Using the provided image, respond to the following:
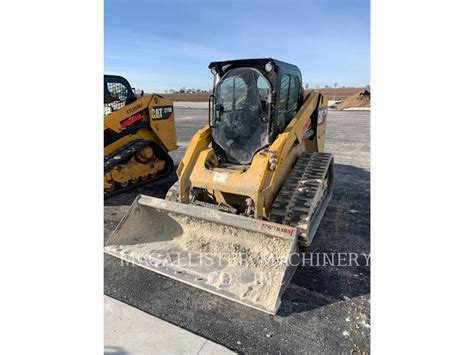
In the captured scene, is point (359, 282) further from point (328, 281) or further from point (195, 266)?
point (195, 266)

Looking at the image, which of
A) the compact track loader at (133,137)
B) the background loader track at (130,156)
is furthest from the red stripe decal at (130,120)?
the background loader track at (130,156)

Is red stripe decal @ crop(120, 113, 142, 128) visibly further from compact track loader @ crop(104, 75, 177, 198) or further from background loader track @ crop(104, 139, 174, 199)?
background loader track @ crop(104, 139, 174, 199)

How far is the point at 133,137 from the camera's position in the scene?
6492 mm

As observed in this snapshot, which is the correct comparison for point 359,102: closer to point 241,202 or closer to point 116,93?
point 116,93

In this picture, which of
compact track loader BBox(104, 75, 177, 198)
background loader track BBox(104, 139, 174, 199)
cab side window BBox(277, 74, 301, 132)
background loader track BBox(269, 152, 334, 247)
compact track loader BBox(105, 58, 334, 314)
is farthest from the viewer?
compact track loader BBox(104, 75, 177, 198)

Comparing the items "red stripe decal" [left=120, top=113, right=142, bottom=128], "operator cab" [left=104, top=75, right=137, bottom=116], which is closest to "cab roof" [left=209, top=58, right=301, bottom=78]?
"red stripe decal" [left=120, top=113, right=142, bottom=128]

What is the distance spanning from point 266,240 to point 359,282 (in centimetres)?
103

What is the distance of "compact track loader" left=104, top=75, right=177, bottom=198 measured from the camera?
5.92m

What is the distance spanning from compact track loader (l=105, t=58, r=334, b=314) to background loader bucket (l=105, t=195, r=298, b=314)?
0.01m

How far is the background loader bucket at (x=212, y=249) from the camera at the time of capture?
2.96m

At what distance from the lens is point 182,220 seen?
12.6 feet

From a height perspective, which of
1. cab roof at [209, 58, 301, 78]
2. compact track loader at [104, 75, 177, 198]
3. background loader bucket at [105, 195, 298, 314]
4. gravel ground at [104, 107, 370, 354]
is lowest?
gravel ground at [104, 107, 370, 354]

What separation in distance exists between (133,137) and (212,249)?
3857 millimetres

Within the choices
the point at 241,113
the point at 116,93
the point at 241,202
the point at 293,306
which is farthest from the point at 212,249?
the point at 116,93
